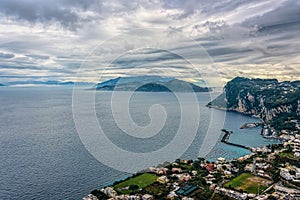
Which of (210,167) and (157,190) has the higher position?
(210,167)

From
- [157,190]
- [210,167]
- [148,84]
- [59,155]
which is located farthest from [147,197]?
[148,84]

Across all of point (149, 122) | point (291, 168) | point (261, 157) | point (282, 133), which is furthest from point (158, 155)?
point (282, 133)

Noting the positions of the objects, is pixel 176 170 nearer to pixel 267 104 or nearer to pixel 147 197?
pixel 147 197

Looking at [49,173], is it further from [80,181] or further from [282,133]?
[282,133]

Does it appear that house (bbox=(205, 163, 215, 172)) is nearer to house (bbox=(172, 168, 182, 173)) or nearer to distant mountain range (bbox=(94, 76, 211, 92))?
house (bbox=(172, 168, 182, 173))

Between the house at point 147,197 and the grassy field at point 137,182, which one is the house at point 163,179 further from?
the house at point 147,197

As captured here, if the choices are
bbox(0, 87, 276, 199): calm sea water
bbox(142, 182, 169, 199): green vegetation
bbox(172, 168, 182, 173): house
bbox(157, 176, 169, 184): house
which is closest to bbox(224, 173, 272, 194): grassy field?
bbox(172, 168, 182, 173): house
